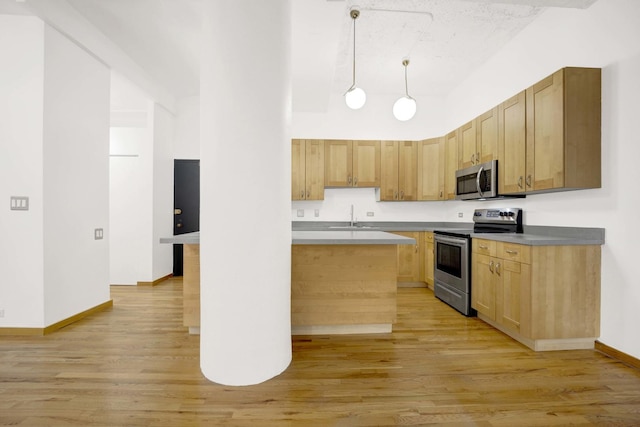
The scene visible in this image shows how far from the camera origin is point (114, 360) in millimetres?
2375

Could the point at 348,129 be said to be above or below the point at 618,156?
above

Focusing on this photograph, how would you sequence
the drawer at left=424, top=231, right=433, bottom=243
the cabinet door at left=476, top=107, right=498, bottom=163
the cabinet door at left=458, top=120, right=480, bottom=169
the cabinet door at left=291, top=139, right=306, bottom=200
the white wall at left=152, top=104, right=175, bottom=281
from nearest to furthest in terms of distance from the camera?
the cabinet door at left=476, top=107, right=498, bottom=163 < the cabinet door at left=458, top=120, right=480, bottom=169 < the drawer at left=424, top=231, right=433, bottom=243 < the white wall at left=152, top=104, right=175, bottom=281 < the cabinet door at left=291, top=139, right=306, bottom=200

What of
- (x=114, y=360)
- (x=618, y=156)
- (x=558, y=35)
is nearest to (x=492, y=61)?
(x=558, y=35)

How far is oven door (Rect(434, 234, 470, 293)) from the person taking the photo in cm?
353

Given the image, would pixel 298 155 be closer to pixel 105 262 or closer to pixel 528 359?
pixel 105 262

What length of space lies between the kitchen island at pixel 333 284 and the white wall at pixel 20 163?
4.60ft

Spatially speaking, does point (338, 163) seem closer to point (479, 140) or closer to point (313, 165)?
point (313, 165)

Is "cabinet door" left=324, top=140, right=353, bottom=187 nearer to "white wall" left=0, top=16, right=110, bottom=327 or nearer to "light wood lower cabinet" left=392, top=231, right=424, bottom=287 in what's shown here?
"light wood lower cabinet" left=392, top=231, right=424, bottom=287

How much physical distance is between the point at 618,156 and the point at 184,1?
3.97 m

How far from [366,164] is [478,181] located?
6.02 feet

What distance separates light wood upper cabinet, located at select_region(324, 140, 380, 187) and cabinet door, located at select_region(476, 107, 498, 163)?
1.63 m

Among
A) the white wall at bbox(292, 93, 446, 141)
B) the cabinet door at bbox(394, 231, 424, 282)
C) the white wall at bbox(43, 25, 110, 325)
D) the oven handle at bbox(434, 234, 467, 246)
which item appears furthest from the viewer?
the white wall at bbox(292, 93, 446, 141)

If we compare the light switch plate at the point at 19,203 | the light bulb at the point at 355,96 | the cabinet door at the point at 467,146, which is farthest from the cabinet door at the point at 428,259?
the light switch plate at the point at 19,203

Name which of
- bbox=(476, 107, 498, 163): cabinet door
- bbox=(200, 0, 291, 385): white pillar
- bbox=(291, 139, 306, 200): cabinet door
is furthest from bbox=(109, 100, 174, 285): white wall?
bbox=(476, 107, 498, 163): cabinet door
